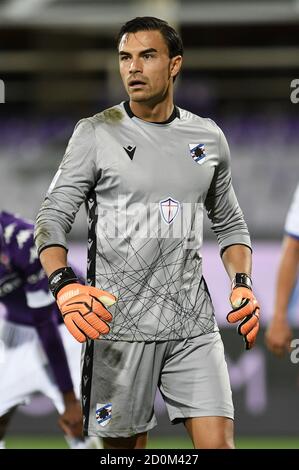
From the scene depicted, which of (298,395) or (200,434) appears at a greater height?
(200,434)

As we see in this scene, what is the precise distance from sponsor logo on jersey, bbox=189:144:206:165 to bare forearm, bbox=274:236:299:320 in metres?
1.79

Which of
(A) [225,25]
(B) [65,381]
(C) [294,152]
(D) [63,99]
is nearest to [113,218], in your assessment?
(B) [65,381]

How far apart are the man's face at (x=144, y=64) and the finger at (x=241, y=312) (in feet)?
3.01

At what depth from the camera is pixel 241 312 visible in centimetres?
416

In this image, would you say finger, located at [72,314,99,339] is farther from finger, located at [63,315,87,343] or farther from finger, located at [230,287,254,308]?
finger, located at [230,287,254,308]

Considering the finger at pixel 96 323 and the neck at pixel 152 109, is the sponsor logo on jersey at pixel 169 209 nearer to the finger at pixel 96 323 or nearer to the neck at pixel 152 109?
the neck at pixel 152 109

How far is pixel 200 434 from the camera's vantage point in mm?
4207

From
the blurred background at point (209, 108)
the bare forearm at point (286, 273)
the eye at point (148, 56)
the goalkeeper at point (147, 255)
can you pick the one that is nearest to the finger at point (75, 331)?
the goalkeeper at point (147, 255)

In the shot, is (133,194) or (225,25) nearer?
(133,194)

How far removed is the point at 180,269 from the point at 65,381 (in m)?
1.56

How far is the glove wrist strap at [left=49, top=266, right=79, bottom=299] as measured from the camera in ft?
13.1

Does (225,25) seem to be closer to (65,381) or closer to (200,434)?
(65,381)

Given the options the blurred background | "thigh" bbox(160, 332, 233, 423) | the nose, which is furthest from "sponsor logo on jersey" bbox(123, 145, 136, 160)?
the blurred background

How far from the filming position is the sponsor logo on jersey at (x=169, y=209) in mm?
4277
